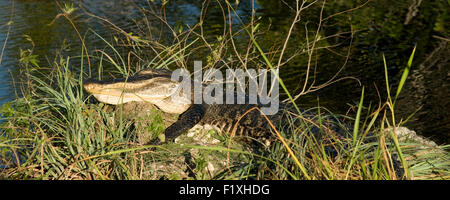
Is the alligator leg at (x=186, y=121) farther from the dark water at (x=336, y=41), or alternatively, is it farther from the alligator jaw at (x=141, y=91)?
the dark water at (x=336, y=41)

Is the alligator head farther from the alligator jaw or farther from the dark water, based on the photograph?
the dark water

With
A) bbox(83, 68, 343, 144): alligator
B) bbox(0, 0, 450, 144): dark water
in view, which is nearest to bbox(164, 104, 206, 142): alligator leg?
bbox(83, 68, 343, 144): alligator

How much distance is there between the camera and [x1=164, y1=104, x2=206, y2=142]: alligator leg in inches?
169

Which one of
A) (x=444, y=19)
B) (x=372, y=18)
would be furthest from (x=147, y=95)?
(x=444, y=19)

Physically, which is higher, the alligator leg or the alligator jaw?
the alligator jaw

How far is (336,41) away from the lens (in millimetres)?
9375

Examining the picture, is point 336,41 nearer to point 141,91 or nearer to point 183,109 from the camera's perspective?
point 183,109

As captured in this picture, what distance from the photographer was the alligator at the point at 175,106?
170 inches

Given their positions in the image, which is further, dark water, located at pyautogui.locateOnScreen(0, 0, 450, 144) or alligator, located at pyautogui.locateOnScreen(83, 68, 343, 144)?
dark water, located at pyautogui.locateOnScreen(0, 0, 450, 144)

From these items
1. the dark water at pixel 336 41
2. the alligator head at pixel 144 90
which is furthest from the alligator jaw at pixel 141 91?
the dark water at pixel 336 41

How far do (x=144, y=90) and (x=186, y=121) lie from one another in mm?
468

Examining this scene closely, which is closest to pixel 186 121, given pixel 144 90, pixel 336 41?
pixel 144 90

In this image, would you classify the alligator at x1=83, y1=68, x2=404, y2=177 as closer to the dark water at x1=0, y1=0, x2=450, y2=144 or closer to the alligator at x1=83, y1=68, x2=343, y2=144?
the alligator at x1=83, y1=68, x2=343, y2=144

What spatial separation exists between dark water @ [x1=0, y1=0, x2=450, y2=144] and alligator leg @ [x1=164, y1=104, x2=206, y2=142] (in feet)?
3.99
